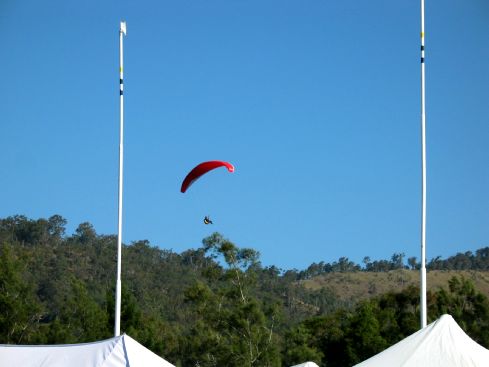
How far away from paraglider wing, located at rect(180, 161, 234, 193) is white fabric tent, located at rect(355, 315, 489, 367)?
932cm

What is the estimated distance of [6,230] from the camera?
316ft

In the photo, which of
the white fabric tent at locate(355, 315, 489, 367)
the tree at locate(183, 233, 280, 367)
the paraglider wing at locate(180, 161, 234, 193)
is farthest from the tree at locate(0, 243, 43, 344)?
the white fabric tent at locate(355, 315, 489, 367)

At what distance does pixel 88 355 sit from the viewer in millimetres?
15578

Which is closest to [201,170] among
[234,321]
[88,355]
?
[88,355]

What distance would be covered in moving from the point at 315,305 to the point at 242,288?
51.6 metres

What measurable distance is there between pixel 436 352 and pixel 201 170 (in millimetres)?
10673

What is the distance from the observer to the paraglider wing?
24.1 meters

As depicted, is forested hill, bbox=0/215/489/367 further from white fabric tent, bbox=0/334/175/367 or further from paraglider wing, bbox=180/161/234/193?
white fabric tent, bbox=0/334/175/367

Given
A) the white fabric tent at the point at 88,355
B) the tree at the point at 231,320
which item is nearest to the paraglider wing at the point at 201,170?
the white fabric tent at the point at 88,355

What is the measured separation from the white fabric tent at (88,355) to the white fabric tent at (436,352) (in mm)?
3236

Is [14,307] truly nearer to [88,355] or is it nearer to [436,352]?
[88,355]

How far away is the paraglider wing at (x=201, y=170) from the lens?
Answer: 79.2ft

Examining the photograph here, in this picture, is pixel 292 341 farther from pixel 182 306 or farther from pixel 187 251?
pixel 187 251

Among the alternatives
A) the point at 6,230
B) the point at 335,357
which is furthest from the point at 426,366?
the point at 6,230
